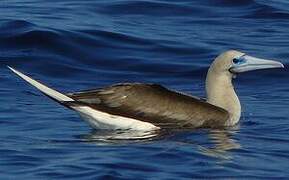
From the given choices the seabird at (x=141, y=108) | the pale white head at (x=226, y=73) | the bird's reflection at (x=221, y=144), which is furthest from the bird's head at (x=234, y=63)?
the bird's reflection at (x=221, y=144)

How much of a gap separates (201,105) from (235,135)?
0.49 metres

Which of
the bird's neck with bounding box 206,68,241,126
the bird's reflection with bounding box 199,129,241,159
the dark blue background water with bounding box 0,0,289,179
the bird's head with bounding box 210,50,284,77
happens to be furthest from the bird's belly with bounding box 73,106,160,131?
the bird's head with bounding box 210,50,284,77

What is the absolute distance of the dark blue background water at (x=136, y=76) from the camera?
15398 millimetres

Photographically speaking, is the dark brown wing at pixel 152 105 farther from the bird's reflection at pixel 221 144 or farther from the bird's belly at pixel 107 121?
the bird's reflection at pixel 221 144

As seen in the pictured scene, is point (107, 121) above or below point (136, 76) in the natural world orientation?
above

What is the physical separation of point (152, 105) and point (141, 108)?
0.39 ft

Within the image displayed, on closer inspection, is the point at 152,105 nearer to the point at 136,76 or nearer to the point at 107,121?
the point at 107,121

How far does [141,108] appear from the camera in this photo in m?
17.1

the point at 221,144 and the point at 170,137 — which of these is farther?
the point at 170,137

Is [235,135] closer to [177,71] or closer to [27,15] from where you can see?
[177,71]

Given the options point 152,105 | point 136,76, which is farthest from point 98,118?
point 136,76

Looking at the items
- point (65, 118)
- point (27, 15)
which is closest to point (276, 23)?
point (27, 15)

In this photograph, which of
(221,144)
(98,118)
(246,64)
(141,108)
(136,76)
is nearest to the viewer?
(221,144)

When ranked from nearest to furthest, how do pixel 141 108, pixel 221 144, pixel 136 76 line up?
pixel 221 144 → pixel 141 108 → pixel 136 76
